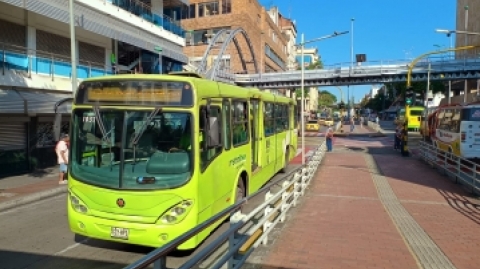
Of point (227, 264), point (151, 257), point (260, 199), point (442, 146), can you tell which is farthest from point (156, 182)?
point (442, 146)

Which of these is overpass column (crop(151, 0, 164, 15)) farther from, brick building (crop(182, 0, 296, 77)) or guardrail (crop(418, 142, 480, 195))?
brick building (crop(182, 0, 296, 77))

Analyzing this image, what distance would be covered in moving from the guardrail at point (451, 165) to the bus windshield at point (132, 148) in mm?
9157

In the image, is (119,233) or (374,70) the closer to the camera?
(119,233)

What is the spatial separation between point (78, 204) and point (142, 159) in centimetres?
116

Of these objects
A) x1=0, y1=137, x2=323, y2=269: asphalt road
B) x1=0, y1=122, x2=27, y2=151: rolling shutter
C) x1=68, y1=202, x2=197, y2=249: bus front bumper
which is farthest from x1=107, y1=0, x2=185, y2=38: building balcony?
x1=68, y1=202, x2=197, y2=249: bus front bumper

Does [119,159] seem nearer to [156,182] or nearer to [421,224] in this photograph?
[156,182]

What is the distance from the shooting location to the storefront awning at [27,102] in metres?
12.4

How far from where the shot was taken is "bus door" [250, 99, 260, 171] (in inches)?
364

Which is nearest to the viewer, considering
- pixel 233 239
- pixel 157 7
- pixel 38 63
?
pixel 233 239

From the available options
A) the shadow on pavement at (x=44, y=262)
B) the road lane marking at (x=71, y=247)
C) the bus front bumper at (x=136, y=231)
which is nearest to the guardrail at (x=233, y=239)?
the bus front bumper at (x=136, y=231)

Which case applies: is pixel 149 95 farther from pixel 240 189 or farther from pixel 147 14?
pixel 147 14

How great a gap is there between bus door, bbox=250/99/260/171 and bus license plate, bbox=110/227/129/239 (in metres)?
4.42

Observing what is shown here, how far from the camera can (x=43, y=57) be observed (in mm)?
15867

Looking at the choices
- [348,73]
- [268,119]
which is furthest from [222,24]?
[268,119]
